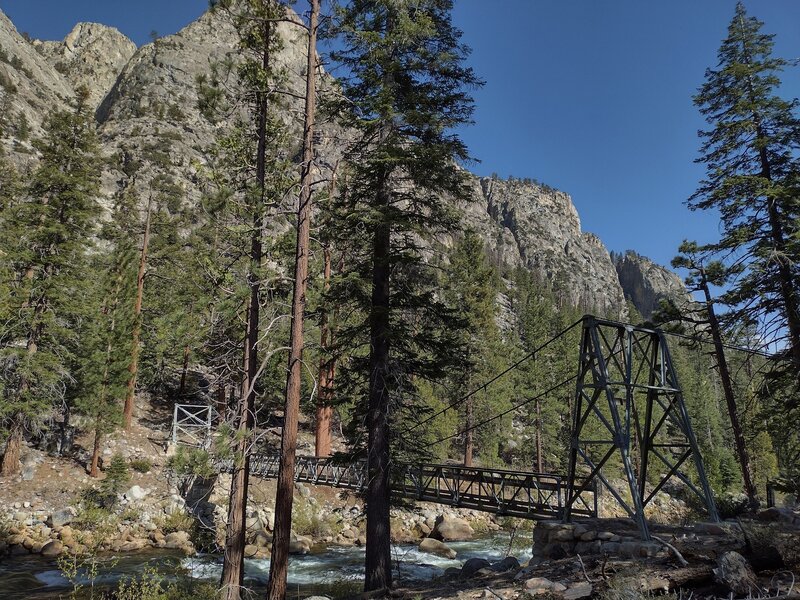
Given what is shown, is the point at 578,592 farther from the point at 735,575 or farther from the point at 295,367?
the point at 295,367

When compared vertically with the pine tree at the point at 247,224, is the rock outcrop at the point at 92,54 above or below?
above

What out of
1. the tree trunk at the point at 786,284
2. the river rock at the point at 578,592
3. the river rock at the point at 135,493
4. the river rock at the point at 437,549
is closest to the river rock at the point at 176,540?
the river rock at the point at 135,493

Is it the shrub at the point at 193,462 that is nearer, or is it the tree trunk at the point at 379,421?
the shrub at the point at 193,462

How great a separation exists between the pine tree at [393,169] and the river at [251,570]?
11.0 feet

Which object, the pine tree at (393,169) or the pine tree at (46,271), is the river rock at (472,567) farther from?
the pine tree at (46,271)

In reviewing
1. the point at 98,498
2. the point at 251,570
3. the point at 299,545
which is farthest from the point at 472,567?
the point at 98,498

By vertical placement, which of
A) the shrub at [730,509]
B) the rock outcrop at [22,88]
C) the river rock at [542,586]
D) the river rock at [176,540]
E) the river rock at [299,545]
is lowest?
the river rock at [299,545]

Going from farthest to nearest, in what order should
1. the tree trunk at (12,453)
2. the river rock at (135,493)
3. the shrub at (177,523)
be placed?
the river rock at (135,493), the tree trunk at (12,453), the shrub at (177,523)

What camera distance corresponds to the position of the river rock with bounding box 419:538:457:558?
1617cm

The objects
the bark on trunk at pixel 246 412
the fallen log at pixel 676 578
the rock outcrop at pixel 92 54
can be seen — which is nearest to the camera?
the fallen log at pixel 676 578

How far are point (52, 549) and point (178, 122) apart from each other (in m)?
74.8

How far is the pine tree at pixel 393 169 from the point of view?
30.9ft

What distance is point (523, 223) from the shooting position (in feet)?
527

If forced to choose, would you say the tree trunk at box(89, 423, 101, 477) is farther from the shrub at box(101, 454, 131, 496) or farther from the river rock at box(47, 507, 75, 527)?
the river rock at box(47, 507, 75, 527)
